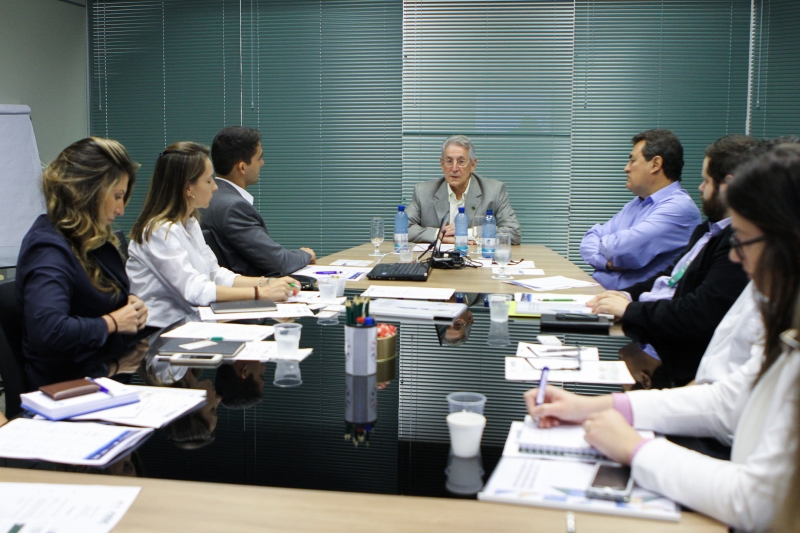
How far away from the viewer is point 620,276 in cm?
396

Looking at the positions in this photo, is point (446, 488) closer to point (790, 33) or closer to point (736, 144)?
point (736, 144)

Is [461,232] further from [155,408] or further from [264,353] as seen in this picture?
[155,408]

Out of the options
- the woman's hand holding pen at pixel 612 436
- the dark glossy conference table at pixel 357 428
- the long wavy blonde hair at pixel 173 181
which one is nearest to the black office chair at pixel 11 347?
the dark glossy conference table at pixel 357 428

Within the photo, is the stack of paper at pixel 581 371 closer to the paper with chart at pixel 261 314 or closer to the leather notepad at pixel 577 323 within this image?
the leather notepad at pixel 577 323

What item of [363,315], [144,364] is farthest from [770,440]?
[144,364]

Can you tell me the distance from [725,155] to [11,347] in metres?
2.03

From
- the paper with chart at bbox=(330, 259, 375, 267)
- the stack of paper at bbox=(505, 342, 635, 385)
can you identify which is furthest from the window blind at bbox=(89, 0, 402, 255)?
the stack of paper at bbox=(505, 342, 635, 385)

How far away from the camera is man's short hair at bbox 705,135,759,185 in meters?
2.08

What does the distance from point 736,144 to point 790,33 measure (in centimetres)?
339

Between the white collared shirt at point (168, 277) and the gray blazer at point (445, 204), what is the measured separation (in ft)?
7.13

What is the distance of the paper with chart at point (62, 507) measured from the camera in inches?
36.6

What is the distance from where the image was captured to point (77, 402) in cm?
135

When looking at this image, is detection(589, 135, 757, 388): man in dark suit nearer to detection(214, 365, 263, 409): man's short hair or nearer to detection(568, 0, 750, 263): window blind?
detection(214, 365, 263, 409): man's short hair

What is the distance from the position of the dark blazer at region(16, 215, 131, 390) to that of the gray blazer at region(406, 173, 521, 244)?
277cm
